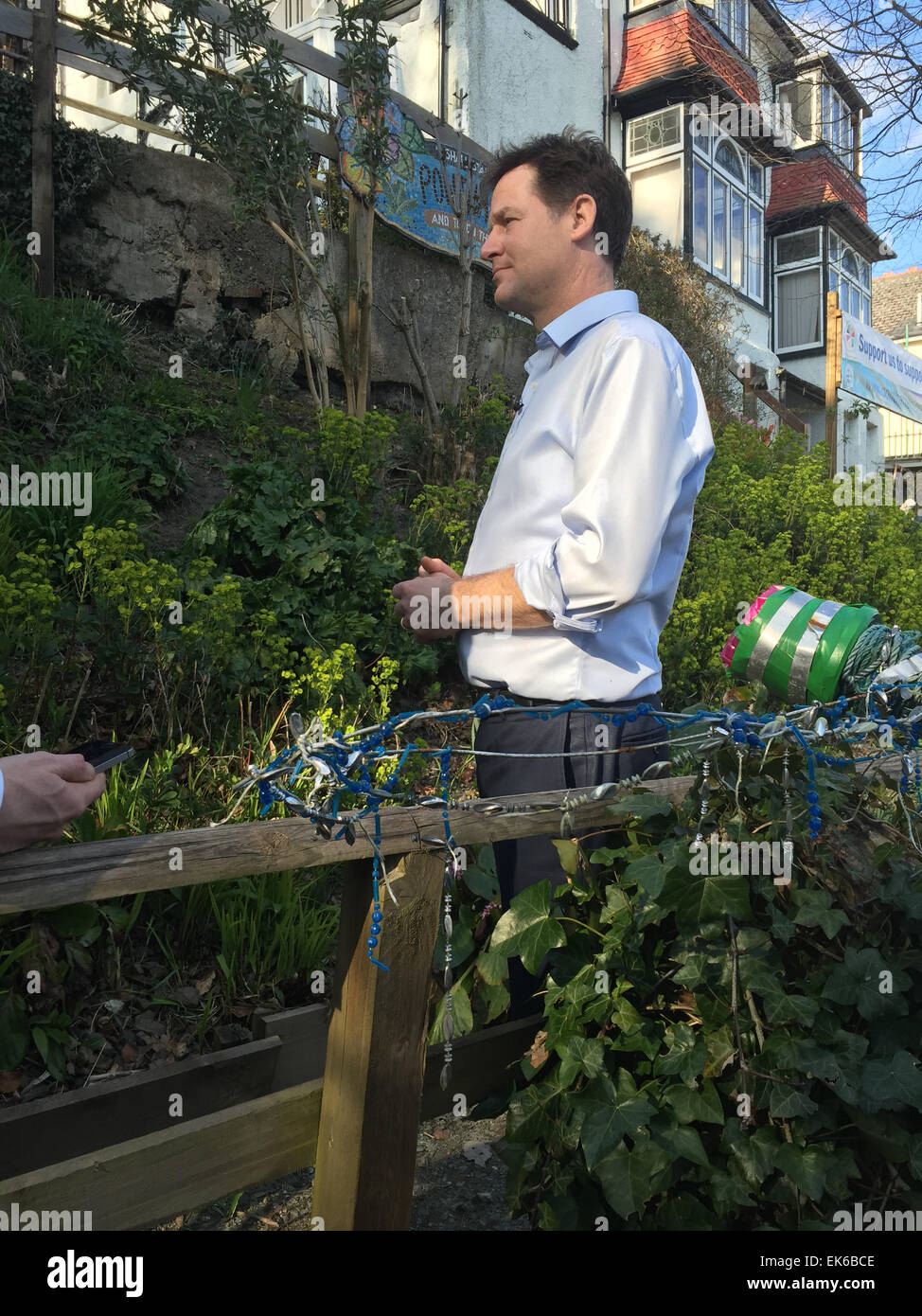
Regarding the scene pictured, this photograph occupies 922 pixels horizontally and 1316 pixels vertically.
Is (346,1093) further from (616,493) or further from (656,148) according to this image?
(656,148)

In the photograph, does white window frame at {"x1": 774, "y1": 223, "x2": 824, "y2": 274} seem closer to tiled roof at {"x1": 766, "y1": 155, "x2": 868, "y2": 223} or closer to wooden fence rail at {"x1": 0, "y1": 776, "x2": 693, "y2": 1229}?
tiled roof at {"x1": 766, "y1": 155, "x2": 868, "y2": 223}

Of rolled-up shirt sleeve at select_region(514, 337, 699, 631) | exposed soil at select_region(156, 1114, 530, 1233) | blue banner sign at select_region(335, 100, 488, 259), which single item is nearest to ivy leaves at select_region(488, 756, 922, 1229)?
rolled-up shirt sleeve at select_region(514, 337, 699, 631)

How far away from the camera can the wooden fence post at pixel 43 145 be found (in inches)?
269

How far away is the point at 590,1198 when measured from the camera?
1.74 meters

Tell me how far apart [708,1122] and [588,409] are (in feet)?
4.23

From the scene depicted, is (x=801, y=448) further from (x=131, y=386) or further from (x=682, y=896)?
(x=682, y=896)

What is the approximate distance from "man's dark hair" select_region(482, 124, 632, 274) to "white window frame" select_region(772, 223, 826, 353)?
21.7 metres

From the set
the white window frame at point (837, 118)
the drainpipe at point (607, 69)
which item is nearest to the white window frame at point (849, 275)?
the drainpipe at point (607, 69)

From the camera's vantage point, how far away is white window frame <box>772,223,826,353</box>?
2242 cm

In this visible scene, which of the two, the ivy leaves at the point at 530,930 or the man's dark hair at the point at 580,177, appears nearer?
the ivy leaves at the point at 530,930

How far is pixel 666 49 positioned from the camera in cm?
1614

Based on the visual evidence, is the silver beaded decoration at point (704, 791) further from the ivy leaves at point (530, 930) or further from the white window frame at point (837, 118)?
the white window frame at point (837, 118)

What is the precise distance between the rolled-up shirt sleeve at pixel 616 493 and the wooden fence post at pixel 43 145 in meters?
6.02

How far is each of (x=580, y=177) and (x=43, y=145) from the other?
240 inches
